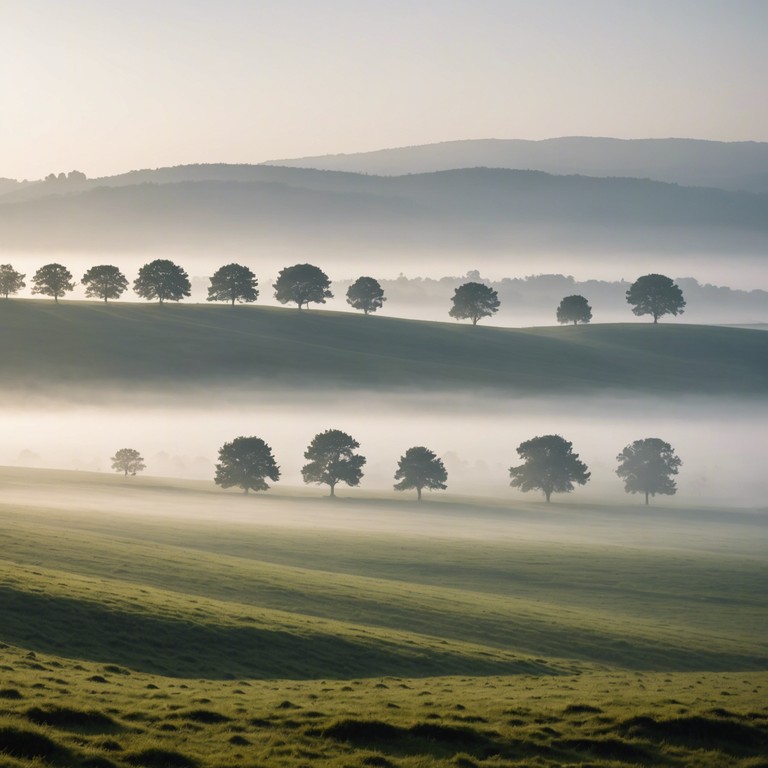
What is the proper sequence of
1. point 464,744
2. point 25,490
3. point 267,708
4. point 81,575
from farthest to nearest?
point 25,490, point 81,575, point 267,708, point 464,744

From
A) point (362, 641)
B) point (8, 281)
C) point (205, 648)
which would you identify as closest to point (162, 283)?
point (8, 281)

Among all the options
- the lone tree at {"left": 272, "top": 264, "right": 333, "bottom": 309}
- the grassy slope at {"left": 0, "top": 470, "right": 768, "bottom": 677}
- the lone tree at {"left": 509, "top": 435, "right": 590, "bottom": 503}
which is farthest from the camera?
the lone tree at {"left": 272, "top": 264, "right": 333, "bottom": 309}

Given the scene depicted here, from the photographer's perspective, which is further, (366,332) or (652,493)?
(366,332)

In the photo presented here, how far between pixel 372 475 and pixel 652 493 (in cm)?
4818

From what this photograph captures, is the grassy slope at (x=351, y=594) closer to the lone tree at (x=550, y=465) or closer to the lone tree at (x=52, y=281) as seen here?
the lone tree at (x=550, y=465)

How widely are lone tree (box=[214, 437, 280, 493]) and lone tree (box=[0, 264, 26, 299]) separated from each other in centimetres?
7033

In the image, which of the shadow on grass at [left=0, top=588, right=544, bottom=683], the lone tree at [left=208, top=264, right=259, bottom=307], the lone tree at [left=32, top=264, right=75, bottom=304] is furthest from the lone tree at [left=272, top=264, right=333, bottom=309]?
the shadow on grass at [left=0, top=588, right=544, bottom=683]

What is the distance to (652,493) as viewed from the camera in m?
139

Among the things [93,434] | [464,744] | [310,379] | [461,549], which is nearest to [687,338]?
[310,379]

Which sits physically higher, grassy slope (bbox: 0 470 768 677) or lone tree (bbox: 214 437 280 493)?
lone tree (bbox: 214 437 280 493)

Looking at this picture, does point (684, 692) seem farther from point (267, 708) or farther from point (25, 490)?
point (25, 490)

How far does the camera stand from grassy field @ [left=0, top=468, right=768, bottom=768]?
2553 cm

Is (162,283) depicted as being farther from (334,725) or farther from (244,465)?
(334,725)

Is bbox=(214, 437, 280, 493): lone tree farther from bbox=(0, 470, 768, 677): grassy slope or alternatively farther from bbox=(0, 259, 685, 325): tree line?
bbox=(0, 259, 685, 325): tree line
